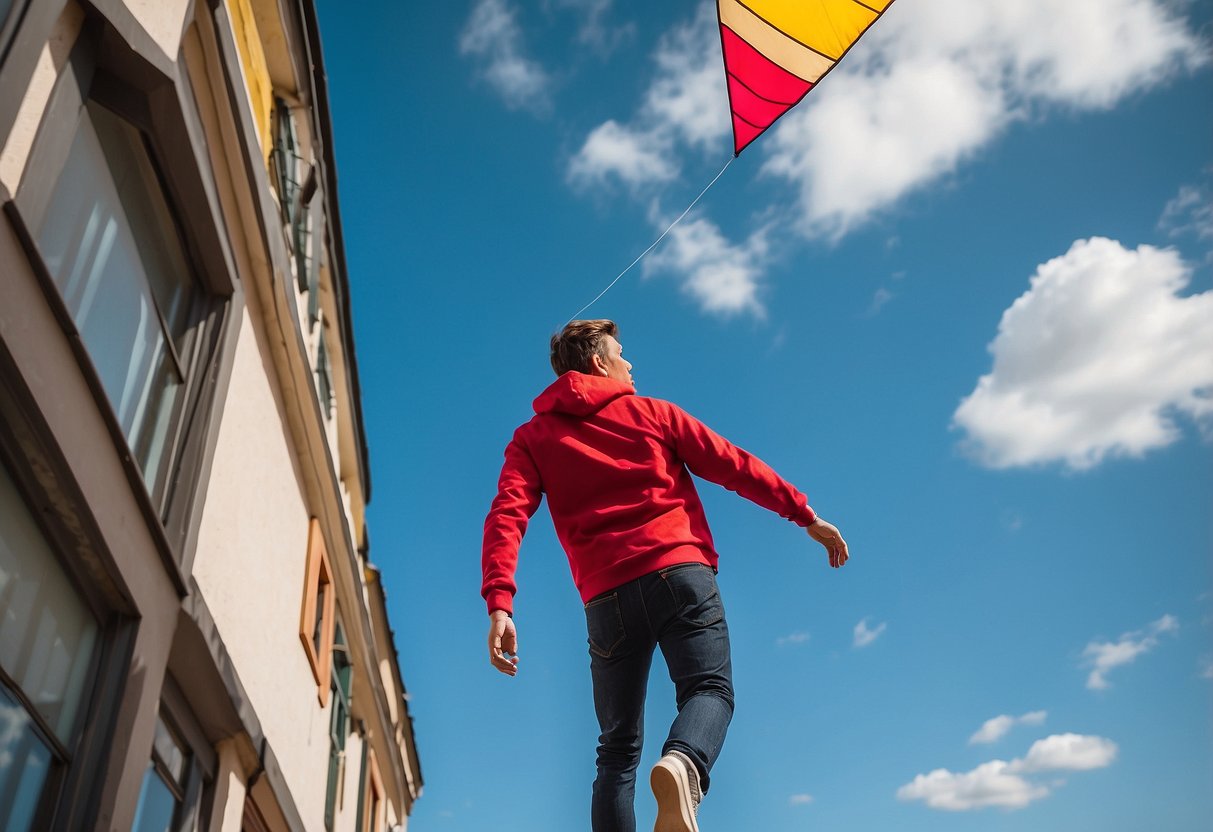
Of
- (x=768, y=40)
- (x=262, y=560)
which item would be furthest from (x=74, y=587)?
(x=768, y=40)

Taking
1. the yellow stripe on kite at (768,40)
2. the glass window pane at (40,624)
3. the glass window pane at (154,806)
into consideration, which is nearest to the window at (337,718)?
the glass window pane at (154,806)

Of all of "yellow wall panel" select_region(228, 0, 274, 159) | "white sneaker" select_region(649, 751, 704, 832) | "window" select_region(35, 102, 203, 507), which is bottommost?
"white sneaker" select_region(649, 751, 704, 832)

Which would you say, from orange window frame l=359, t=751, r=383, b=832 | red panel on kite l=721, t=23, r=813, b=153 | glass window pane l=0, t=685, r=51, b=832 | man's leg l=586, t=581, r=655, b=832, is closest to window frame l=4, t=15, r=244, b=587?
glass window pane l=0, t=685, r=51, b=832

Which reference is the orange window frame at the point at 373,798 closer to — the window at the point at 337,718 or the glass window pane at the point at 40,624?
the window at the point at 337,718

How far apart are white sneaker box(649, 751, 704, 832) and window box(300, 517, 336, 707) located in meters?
6.05

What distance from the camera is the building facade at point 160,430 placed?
371 centimetres

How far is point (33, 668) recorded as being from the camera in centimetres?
379

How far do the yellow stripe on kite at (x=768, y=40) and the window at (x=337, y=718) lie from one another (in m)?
7.43

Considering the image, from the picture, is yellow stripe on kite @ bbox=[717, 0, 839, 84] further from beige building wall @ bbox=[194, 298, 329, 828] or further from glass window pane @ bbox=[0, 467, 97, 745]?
glass window pane @ bbox=[0, 467, 97, 745]

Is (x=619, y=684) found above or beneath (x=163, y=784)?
beneath

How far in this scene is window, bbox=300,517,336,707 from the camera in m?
8.69

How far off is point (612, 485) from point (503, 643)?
74 cm

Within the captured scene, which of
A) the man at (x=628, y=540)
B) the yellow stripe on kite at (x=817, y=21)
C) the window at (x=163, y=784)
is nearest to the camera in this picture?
the man at (x=628, y=540)

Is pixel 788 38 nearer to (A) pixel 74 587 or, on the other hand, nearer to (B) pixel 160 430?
(B) pixel 160 430
